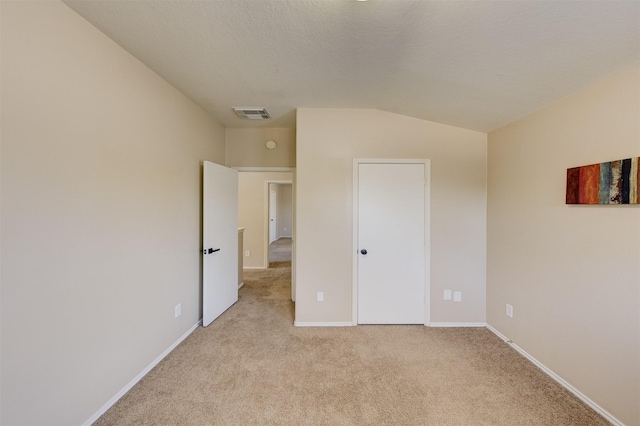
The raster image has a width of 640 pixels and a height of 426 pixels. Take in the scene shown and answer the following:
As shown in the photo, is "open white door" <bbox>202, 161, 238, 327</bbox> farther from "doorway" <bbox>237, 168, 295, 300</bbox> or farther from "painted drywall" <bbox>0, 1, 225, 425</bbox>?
"doorway" <bbox>237, 168, 295, 300</bbox>

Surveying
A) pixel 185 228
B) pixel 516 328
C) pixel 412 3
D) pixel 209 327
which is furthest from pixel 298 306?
pixel 412 3

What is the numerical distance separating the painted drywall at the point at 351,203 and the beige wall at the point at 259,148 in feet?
2.45

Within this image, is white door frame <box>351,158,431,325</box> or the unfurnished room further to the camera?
white door frame <box>351,158,431,325</box>

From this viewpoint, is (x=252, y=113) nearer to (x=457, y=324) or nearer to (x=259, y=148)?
(x=259, y=148)

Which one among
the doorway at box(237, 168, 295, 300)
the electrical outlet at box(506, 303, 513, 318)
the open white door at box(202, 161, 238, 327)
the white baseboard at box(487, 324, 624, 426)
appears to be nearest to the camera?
the white baseboard at box(487, 324, 624, 426)

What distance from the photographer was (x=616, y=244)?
1.56 metres

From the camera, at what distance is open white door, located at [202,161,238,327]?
2775 millimetres

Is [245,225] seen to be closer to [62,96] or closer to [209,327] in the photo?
[209,327]

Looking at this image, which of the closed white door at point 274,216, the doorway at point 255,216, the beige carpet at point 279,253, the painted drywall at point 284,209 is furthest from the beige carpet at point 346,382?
the painted drywall at point 284,209

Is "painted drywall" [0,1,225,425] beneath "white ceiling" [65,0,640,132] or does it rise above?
beneath

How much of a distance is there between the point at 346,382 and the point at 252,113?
2946mm

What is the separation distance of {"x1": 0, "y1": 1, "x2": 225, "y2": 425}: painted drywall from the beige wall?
1256 millimetres

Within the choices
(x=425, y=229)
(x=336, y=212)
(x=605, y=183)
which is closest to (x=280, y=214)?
(x=336, y=212)

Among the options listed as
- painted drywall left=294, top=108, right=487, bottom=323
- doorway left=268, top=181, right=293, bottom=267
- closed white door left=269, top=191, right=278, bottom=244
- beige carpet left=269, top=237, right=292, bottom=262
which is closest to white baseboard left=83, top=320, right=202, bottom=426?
painted drywall left=294, top=108, right=487, bottom=323
